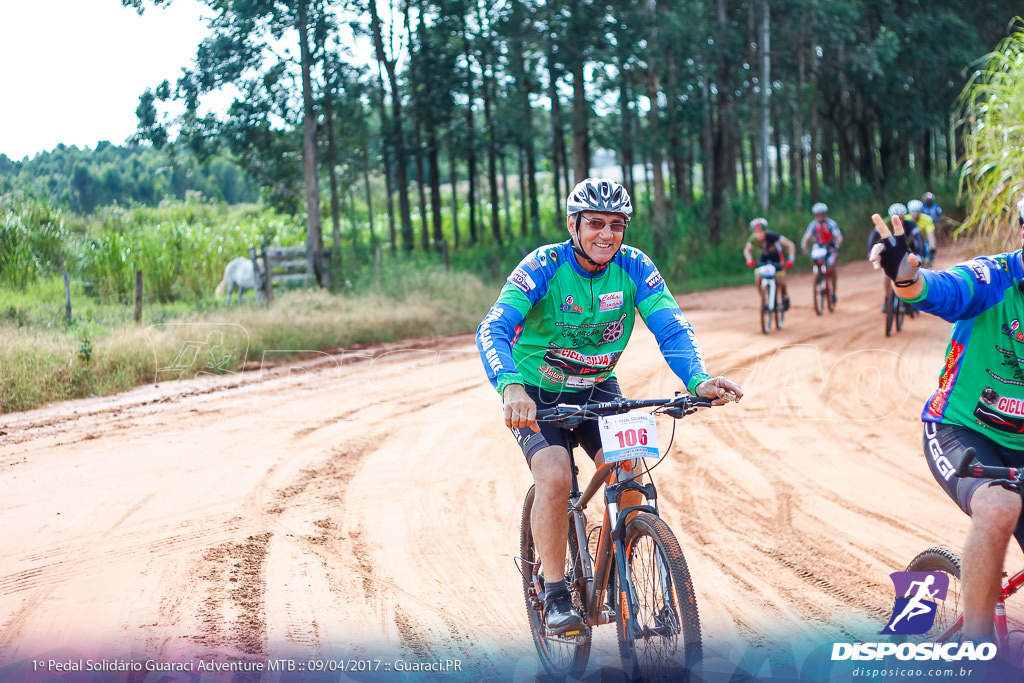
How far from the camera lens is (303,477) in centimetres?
814

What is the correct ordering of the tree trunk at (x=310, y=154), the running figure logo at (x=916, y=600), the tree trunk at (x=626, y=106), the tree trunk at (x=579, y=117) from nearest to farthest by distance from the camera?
the running figure logo at (x=916, y=600), the tree trunk at (x=310, y=154), the tree trunk at (x=579, y=117), the tree trunk at (x=626, y=106)

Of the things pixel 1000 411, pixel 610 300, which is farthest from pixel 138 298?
pixel 1000 411

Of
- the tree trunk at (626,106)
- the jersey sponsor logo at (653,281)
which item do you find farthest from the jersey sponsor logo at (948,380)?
the tree trunk at (626,106)

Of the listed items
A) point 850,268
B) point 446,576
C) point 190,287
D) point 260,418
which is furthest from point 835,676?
point 850,268

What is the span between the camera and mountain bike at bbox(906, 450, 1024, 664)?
337cm

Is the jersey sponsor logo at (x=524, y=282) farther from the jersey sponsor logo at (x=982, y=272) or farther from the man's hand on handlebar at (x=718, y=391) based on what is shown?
the jersey sponsor logo at (x=982, y=272)

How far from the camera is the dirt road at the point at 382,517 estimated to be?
490cm

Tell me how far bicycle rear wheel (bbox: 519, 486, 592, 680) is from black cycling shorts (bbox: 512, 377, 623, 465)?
28 centimetres

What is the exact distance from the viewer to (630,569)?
3.85 meters

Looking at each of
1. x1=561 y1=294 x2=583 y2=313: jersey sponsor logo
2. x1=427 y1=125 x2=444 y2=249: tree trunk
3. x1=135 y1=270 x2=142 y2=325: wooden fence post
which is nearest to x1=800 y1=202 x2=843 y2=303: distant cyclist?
x1=135 y1=270 x2=142 y2=325: wooden fence post

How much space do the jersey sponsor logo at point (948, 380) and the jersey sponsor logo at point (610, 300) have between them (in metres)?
1.47

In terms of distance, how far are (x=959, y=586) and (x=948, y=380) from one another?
841 millimetres

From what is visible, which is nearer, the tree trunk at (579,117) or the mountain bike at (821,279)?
the mountain bike at (821,279)

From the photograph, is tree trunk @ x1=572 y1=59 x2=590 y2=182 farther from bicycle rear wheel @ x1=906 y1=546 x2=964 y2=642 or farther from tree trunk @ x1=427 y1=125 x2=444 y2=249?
bicycle rear wheel @ x1=906 y1=546 x2=964 y2=642
